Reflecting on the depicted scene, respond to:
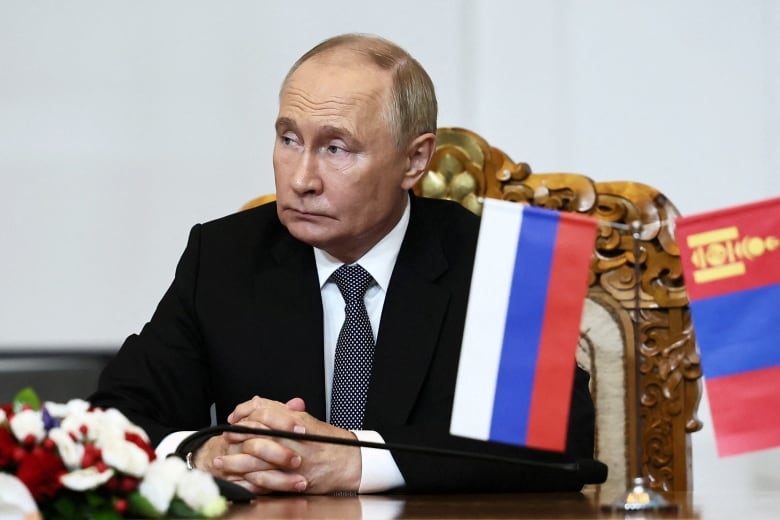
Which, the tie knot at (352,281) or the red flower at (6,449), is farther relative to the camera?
the tie knot at (352,281)

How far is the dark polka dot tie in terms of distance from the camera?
8.55 feet

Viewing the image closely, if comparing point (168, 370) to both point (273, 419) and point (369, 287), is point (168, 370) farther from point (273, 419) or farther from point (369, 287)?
point (273, 419)

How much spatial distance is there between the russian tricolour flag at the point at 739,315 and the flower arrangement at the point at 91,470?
0.74 metres

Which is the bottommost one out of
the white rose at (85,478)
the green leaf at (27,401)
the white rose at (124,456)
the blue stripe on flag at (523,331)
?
the white rose at (85,478)

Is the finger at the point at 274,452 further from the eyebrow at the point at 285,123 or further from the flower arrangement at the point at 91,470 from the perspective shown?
the eyebrow at the point at 285,123

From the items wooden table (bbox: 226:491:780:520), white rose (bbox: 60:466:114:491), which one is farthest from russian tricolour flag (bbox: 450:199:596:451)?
white rose (bbox: 60:466:114:491)

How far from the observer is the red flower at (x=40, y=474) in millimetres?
1436

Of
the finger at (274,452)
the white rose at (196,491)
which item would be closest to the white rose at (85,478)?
the white rose at (196,491)

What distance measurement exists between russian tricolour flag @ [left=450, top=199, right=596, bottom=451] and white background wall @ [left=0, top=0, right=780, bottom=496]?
205cm

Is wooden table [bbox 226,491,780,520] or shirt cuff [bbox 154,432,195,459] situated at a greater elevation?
shirt cuff [bbox 154,432,195,459]

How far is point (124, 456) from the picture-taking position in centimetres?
147

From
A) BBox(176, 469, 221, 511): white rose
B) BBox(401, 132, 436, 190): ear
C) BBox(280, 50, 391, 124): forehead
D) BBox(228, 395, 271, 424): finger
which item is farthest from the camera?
BBox(401, 132, 436, 190): ear

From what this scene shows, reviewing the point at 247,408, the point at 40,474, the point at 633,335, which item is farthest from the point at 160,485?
the point at 633,335

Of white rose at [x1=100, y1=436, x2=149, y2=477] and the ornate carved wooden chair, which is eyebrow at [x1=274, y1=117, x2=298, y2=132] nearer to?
the ornate carved wooden chair
